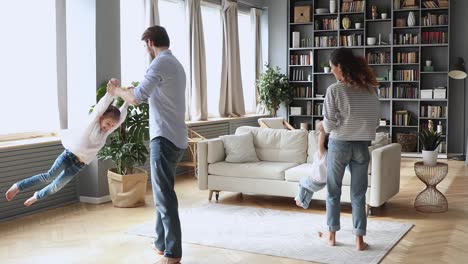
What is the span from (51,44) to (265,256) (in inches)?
145

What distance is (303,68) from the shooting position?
11.7 metres

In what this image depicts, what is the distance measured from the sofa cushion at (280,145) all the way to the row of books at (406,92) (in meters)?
4.55

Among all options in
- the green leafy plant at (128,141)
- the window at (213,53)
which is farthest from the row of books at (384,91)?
the green leafy plant at (128,141)

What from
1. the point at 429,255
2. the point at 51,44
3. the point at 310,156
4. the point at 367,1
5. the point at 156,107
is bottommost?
the point at 429,255

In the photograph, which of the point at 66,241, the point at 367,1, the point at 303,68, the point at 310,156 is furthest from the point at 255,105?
the point at 66,241

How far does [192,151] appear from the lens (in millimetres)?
8320

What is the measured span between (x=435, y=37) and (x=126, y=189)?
21.8 ft

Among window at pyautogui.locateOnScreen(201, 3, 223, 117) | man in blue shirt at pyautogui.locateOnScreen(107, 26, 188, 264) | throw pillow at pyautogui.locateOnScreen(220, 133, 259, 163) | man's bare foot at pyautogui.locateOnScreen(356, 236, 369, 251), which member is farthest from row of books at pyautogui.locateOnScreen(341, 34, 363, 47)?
man in blue shirt at pyautogui.locateOnScreen(107, 26, 188, 264)

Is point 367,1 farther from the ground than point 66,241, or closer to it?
farther from the ground

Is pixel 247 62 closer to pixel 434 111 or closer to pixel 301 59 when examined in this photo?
pixel 301 59

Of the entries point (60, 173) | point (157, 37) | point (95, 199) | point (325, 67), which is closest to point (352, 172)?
point (157, 37)

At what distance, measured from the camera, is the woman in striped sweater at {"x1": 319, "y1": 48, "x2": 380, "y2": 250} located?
4.35 m

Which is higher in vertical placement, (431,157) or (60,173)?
(60,173)

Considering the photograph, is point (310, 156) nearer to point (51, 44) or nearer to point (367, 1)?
point (51, 44)
